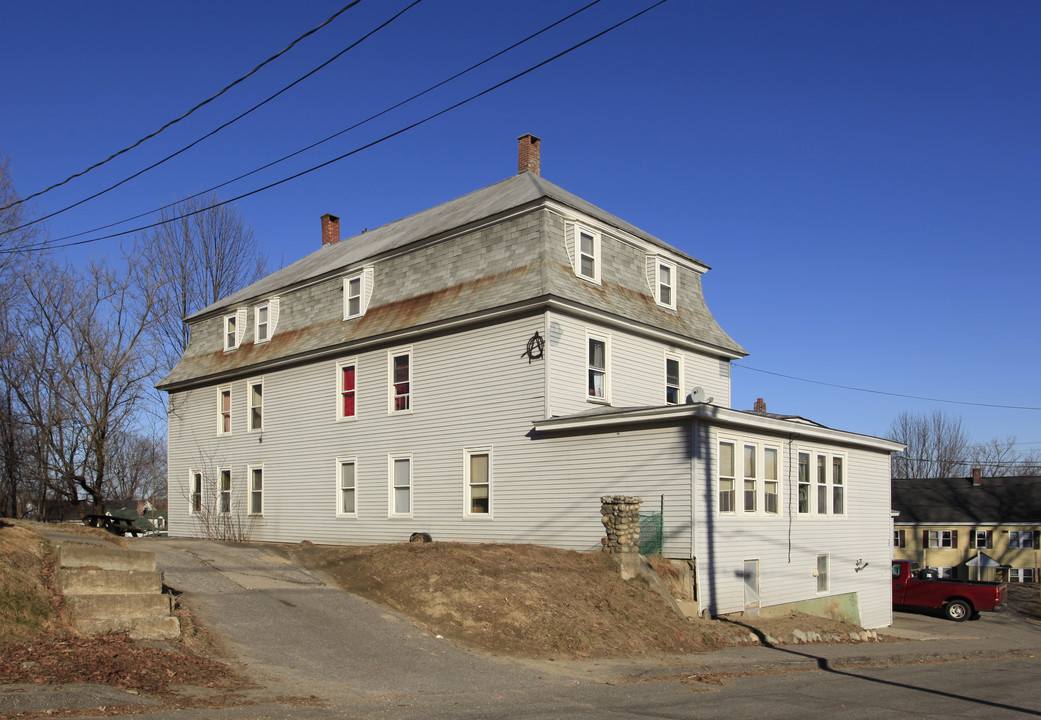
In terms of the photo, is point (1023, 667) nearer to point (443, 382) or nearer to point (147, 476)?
point (443, 382)

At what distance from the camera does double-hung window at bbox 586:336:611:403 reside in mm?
21938

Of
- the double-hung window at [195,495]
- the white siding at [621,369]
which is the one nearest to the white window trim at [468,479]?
the white siding at [621,369]

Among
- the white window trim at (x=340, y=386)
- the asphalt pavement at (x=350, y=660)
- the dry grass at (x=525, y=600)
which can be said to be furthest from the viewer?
the white window trim at (x=340, y=386)

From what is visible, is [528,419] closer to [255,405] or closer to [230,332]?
[255,405]

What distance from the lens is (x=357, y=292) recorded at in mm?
26844

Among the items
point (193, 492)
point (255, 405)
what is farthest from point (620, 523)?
point (193, 492)

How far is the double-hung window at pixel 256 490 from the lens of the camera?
28453mm

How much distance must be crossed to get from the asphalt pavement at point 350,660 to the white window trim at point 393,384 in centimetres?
611

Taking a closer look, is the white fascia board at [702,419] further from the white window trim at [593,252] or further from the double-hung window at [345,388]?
the double-hung window at [345,388]

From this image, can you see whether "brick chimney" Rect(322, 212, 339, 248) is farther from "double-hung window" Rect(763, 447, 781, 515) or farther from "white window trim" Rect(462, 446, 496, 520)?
"double-hung window" Rect(763, 447, 781, 515)

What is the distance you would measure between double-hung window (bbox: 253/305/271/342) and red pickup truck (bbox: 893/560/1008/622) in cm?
2459

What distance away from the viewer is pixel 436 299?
23.7 m

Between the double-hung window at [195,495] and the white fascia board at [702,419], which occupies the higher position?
the white fascia board at [702,419]

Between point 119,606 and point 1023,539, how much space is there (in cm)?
5412
